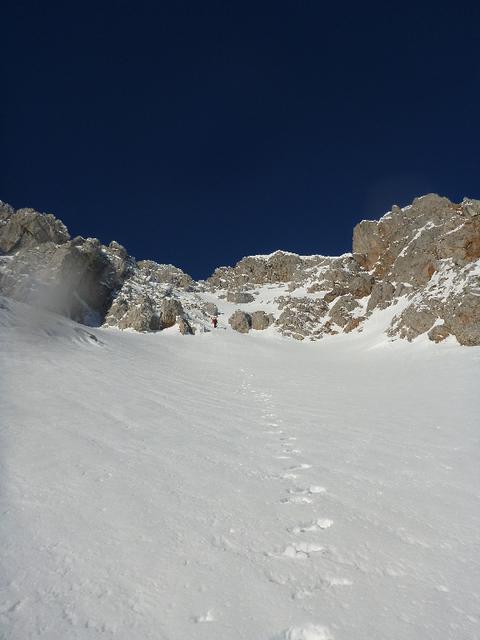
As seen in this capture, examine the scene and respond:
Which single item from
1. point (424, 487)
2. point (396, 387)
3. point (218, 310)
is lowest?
point (424, 487)

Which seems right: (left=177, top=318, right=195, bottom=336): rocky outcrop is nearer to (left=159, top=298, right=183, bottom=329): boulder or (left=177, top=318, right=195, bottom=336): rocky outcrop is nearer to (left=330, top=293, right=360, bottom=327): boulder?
(left=159, top=298, right=183, bottom=329): boulder

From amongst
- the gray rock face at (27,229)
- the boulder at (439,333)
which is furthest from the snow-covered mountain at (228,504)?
the gray rock face at (27,229)

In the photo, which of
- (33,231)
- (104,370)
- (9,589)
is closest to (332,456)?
(9,589)

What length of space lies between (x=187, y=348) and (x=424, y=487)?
29955mm

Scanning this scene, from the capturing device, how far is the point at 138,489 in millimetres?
5410

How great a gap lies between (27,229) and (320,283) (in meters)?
54.8

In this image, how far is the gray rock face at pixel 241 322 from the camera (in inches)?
2624

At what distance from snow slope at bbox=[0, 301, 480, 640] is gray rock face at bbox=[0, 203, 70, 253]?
191ft

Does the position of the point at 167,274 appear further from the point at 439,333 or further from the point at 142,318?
the point at 439,333

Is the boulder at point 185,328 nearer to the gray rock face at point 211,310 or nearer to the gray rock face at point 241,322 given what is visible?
the gray rock face at point 241,322

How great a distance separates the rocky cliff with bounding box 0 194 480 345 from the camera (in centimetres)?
3856

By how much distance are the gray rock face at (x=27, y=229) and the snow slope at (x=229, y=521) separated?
58.3 metres

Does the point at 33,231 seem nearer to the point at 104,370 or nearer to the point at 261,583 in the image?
the point at 104,370

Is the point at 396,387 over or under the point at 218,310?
under
